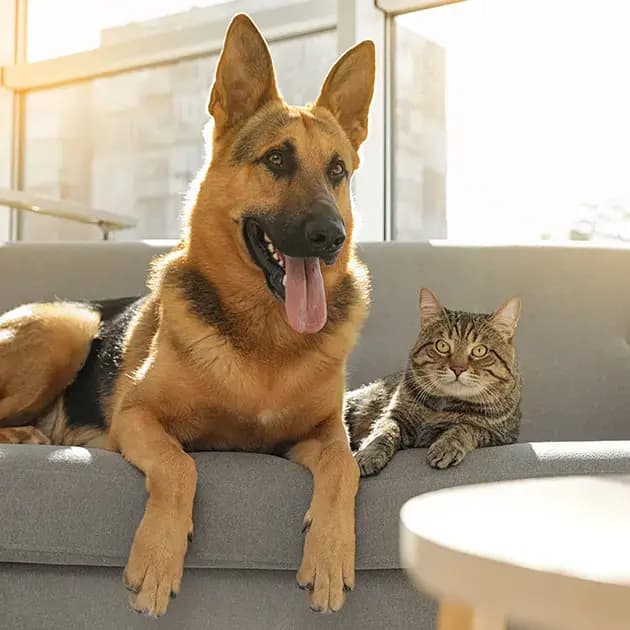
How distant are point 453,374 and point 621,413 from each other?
82 centimetres

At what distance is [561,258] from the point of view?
9.50ft

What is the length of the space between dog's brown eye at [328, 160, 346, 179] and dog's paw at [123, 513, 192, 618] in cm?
94

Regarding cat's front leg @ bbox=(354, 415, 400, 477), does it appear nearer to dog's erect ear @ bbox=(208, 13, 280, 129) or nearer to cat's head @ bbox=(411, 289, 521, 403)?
cat's head @ bbox=(411, 289, 521, 403)

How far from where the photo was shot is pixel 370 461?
186 cm

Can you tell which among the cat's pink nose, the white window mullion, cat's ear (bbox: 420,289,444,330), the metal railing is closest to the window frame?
the white window mullion

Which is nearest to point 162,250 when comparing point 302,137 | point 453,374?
point 302,137

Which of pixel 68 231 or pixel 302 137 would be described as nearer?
pixel 302 137

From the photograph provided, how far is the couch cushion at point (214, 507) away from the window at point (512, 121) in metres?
2.17

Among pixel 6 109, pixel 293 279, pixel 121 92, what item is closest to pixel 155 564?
pixel 293 279

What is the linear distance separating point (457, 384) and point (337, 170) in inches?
23.7

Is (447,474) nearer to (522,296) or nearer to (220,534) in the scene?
(220,534)

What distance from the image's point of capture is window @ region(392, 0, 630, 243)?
3.93 meters

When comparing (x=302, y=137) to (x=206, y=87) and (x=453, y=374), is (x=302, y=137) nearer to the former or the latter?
(x=453, y=374)

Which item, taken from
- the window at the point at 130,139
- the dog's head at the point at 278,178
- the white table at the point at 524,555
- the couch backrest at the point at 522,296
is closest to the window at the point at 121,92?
the window at the point at 130,139
